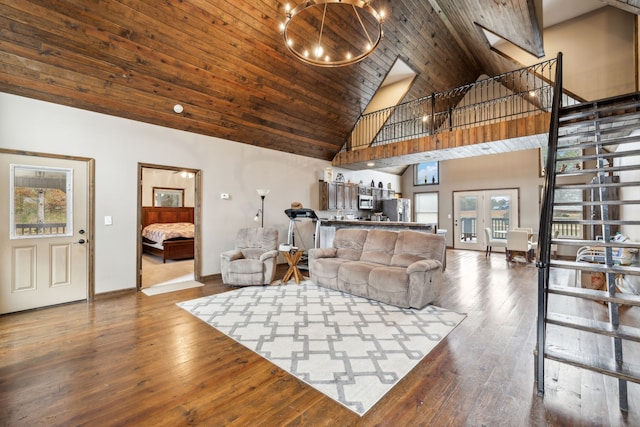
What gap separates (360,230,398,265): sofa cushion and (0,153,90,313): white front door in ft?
13.9

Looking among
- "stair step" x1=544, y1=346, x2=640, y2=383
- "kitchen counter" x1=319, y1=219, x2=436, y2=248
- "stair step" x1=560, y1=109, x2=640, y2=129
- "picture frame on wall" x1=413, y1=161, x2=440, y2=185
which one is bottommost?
"stair step" x1=544, y1=346, x2=640, y2=383

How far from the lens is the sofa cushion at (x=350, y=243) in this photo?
471 centimetres

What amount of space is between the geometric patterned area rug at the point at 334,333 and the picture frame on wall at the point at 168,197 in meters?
6.06

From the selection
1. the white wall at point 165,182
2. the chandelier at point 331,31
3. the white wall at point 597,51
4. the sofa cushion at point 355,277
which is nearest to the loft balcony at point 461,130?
the white wall at point 597,51

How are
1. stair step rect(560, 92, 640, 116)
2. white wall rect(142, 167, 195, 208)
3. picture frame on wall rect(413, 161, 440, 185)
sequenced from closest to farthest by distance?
stair step rect(560, 92, 640, 116)
white wall rect(142, 167, 195, 208)
picture frame on wall rect(413, 161, 440, 185)

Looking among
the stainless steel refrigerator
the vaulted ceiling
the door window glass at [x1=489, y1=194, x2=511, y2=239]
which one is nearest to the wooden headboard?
the vaulted ceiling

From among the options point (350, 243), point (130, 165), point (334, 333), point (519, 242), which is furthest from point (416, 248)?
point (130, 165)

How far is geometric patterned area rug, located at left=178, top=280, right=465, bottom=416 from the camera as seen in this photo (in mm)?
2104

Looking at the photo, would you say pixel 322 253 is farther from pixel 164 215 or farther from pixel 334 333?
pixel 164 215

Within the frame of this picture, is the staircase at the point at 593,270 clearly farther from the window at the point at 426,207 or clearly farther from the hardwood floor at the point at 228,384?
the window at the point at 426,207

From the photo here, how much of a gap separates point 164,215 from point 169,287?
4965mm

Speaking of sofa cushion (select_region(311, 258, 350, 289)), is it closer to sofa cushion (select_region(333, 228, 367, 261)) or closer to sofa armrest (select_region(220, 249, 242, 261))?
sofa cushion (select_region(333, 228, 367, 261))

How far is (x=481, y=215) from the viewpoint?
30.1ft

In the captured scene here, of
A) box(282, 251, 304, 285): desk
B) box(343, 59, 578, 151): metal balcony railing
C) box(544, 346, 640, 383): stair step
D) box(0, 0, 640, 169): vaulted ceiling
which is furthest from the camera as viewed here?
box(343, 59, 578, 151): metal balcony railing
